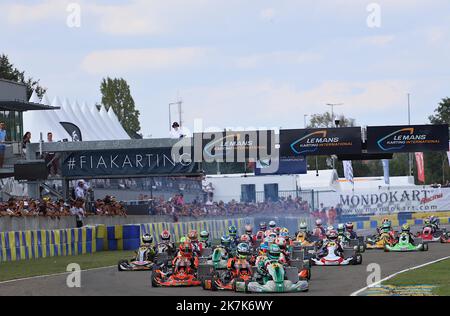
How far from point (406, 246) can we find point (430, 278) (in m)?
13.0

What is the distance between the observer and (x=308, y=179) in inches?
3019

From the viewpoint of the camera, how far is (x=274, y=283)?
67.6ft

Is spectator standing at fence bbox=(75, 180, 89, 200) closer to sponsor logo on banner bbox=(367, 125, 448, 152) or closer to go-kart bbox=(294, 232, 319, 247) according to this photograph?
go-kart bbox=(294, 232, 319, 247)

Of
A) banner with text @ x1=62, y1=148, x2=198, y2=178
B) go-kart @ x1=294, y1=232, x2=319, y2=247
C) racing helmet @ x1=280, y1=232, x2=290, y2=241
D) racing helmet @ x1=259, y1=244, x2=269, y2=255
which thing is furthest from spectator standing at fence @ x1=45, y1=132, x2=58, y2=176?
racing helmet @ x1=259, y1=244, x2=269, y2=255

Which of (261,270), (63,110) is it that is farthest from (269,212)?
(261,270)

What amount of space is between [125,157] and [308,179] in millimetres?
35755

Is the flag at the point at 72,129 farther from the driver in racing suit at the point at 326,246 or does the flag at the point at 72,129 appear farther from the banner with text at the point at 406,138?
the driver in racing suit at the point at 326,246

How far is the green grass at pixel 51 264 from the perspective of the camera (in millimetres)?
26344

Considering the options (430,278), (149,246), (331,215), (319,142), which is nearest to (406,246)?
(319,142)

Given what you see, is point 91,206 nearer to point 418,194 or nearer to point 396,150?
point 396,150

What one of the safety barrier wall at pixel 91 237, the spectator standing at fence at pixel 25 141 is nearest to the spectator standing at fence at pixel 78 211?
the safety barrier wall at pixel 91 237

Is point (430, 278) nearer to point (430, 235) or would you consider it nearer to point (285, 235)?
point (285, 235)

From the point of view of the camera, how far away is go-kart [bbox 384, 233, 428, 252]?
35500mm

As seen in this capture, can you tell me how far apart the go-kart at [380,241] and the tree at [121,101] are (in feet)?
232
